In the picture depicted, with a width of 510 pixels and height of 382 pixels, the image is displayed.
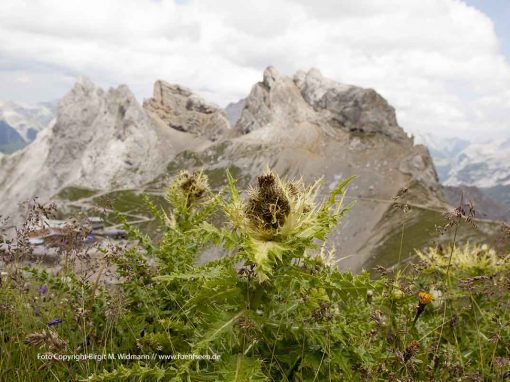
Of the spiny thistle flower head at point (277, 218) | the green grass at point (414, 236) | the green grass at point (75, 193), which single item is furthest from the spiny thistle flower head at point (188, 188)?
the green grass at point (75, 193)

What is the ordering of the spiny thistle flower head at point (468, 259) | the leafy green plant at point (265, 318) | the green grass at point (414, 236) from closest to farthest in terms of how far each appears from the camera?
the leafy green plant at point (265, 318)
the spiny thistle flower head at point (468, 259)
the green grass at point (414, 236)

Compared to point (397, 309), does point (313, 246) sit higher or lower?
higher

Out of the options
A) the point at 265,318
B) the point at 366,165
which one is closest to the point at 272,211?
the point at 265,318

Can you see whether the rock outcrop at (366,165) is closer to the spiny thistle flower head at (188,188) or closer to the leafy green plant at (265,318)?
the spiny thistle flower head at (188,188)

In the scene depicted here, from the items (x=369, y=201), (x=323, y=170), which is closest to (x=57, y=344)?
(x=369, y=201)

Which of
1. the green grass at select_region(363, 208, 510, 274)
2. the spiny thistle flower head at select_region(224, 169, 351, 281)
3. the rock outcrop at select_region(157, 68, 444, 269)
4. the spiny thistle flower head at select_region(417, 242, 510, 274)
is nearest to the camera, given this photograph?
the spiny thistle flower head at select_region(224, 169, 351, 281)

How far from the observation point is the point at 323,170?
180m

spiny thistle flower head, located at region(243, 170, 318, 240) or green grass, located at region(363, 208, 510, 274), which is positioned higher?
spiny thistle flower head, located at region(243, 170, 318, 240)

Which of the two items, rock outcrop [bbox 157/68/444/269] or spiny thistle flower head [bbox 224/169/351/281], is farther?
rock outcrop [bbox 157/68/444/269]

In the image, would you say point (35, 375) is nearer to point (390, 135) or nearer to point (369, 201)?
point (369, 201)

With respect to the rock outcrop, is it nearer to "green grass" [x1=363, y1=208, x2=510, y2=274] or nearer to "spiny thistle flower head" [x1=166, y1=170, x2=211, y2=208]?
"green grass" [x1=363, y1=208, x2=510, y2=274]

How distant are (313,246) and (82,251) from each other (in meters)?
3.19

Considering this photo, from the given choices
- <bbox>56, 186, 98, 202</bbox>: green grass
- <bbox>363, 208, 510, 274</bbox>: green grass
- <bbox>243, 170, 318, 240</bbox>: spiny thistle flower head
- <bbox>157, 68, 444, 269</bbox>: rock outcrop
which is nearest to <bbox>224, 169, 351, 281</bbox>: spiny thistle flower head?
<bbox>243, 170, 318, 240</bbox>: spiny thistle flower head

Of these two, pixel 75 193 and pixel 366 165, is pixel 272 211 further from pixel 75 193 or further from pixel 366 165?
pixel 75 193
